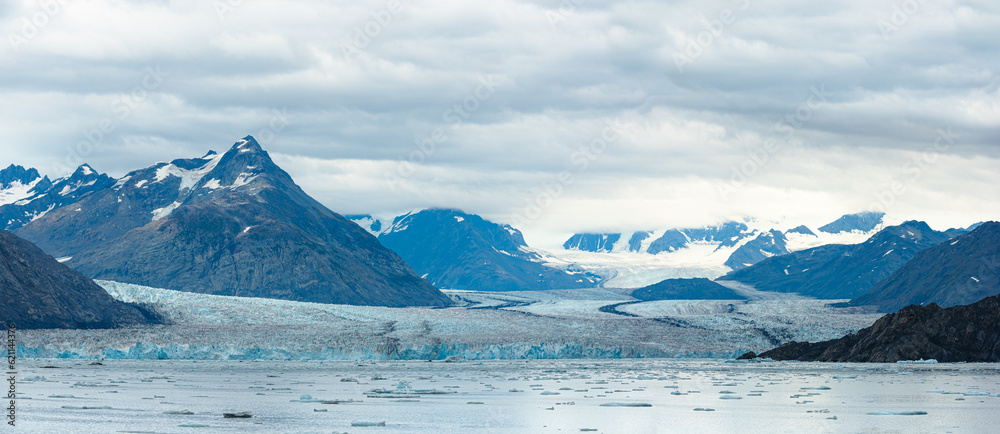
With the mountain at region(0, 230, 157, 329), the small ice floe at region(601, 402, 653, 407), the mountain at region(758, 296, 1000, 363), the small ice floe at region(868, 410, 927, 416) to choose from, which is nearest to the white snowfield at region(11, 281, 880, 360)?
the mountain at region(0, 230, 157, 329)

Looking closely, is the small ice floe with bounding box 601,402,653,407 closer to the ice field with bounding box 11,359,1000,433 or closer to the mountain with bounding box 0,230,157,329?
the ice field with bounding box 11,359,1000,433

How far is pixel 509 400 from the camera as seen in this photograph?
34625mm

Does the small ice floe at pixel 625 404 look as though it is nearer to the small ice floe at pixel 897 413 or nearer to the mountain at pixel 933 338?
the small ice floe at pixel 897 413

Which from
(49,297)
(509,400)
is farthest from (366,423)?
(49,297)

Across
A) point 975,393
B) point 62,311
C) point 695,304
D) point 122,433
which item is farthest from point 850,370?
point 695,304

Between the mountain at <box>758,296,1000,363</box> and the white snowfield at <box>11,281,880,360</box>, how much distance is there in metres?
16.5

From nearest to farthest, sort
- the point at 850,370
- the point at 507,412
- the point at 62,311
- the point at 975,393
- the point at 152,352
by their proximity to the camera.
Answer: the point at 507,412
the point at 975,393
the point at 850,370
the point at 152,352
the point at 62,311

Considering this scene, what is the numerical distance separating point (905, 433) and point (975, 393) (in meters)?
15.1

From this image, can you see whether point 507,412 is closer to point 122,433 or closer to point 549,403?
point 549,403

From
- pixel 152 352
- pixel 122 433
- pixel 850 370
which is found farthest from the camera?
pixel 152 352

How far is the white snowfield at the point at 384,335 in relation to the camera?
7581cm

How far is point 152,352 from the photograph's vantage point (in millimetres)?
74188

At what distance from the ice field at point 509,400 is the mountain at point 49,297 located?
177 ft

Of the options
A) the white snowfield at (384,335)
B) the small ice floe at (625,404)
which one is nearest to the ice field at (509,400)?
the small ice floe at (625,404)
